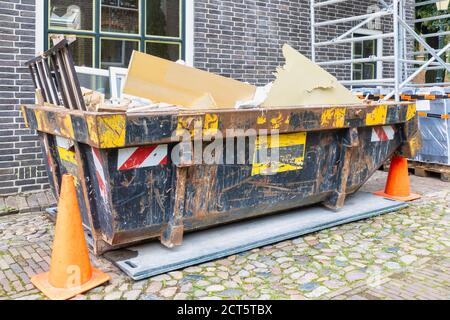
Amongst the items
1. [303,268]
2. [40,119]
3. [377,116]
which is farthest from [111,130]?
[377,116]

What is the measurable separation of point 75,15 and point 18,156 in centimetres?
187

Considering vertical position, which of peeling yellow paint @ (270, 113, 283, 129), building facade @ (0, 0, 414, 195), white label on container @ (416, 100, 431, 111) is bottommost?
peeling yellow paint @ (270, 113, 283, 129)

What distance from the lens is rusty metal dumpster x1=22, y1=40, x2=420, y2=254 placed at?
3.18 m

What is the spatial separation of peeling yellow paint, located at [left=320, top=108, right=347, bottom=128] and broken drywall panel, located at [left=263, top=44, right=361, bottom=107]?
0.22 m

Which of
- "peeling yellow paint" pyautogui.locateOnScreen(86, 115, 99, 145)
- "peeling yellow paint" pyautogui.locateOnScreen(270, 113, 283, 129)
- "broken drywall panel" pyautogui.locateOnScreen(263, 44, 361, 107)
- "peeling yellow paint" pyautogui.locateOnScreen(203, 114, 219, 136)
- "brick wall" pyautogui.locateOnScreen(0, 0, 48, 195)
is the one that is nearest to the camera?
"peeling yellow paint" pyautogui.locateOnScreen(86, 115, 99, 145)

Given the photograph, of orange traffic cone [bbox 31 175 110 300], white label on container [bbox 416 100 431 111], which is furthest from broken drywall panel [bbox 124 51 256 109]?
white label on container [bbox 416 100 431 111]

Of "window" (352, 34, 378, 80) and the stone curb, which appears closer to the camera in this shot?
the stone curb

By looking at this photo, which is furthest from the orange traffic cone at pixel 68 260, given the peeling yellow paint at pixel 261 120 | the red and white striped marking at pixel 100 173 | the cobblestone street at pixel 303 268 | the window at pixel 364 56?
the window at pixel 364 56

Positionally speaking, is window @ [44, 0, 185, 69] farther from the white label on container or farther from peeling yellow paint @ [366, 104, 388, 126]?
the white label on container

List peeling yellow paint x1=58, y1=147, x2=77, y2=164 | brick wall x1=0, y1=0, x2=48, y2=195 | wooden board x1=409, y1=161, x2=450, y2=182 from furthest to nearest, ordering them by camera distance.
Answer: wooden board x1=409, y1=161, x2=450, y2=182 → brick wall x1=0, y1=0, x2=48, y2=195 → peeling yellow paint x1=58, y1=147, x2=77, y2=164

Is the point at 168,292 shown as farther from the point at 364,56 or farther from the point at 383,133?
the point at 364,56

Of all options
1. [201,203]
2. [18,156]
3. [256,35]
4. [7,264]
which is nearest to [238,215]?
[201,203]

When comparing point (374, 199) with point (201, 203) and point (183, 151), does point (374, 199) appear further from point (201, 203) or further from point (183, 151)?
point (183, 151)

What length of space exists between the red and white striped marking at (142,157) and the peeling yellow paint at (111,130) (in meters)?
0.14
